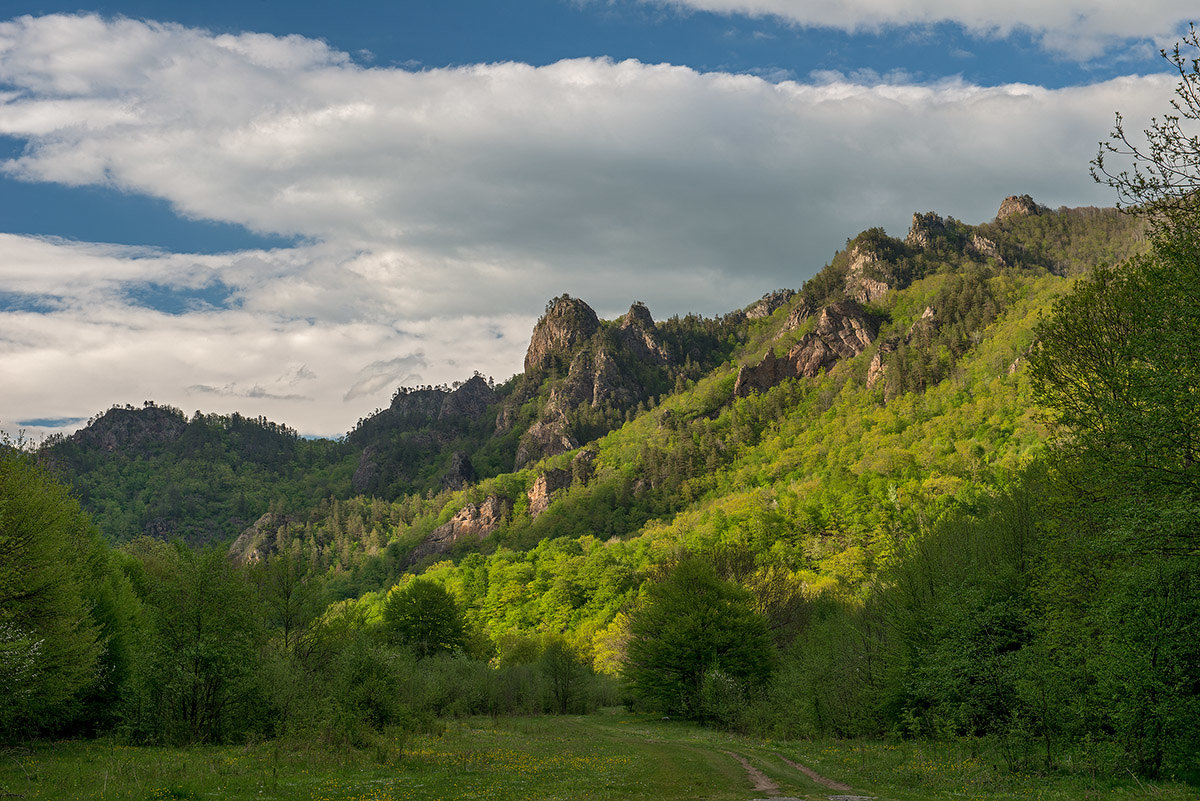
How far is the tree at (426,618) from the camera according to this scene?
3150 inches

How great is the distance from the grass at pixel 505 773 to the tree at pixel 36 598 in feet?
7.44

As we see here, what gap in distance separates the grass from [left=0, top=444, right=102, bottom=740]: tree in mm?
2269

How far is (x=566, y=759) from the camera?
105 ft

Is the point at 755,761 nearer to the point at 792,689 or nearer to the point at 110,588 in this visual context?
the point at 792,689

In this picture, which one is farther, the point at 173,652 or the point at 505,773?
the point at 173,652

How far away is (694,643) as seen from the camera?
61094 mm

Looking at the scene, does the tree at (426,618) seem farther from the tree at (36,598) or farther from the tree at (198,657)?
the tree at (36,598)

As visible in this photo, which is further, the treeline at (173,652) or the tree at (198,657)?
the tree at (198,657)

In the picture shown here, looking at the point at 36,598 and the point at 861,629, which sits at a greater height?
the point at 36,598

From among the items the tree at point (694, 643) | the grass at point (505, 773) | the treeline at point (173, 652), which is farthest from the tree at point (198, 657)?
the tree at point (694, 643)

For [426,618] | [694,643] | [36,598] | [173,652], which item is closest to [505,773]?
[173,652]

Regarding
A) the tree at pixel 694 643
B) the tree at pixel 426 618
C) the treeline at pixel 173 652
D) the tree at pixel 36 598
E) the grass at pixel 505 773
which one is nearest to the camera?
the grass at pixel 505 773

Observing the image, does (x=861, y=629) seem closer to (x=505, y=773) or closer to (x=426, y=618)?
(x=505, y=773)

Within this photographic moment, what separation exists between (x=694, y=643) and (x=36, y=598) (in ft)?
151
